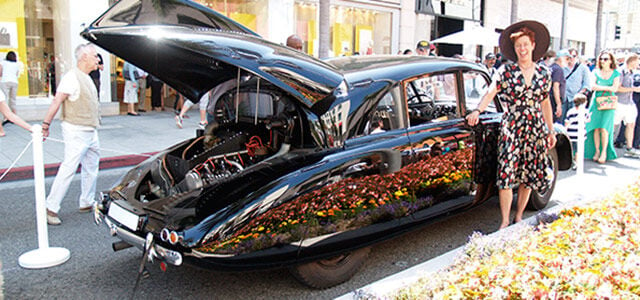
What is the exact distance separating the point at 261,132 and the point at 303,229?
1.30m

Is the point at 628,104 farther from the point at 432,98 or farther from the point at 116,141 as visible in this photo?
the point at 116,141

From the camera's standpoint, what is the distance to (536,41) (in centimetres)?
464

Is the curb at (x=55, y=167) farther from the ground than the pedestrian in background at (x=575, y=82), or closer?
closer

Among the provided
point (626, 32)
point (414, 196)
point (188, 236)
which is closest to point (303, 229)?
point (188, 236)

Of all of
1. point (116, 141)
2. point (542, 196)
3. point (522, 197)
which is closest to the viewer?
point (522, 197)

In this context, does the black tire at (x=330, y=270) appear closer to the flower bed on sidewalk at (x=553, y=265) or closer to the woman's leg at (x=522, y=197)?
the flower bed on sidewalk at (x=553, y=265)

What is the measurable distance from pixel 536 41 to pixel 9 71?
36.6 feet

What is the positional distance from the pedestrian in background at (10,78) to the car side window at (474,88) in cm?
1002

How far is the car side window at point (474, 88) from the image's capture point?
194 inches

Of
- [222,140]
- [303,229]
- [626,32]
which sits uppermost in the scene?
[626,32]

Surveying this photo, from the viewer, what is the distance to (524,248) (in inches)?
111

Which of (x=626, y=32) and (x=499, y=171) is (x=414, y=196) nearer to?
(x=499, y=171)

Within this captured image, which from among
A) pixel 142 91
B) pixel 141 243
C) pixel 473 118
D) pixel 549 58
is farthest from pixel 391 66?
pixel 142 91

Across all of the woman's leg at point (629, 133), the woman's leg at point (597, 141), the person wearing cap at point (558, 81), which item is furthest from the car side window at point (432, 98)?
the woman's leg at point (629, 133)
